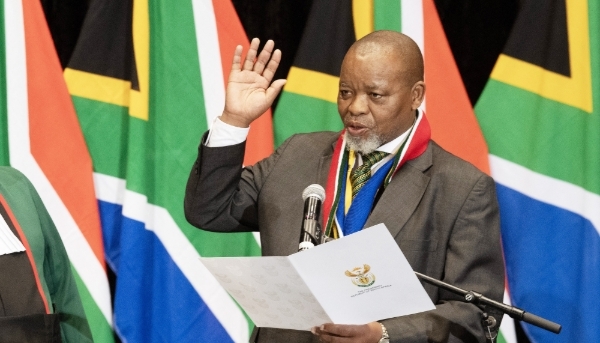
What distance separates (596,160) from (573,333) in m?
0.64

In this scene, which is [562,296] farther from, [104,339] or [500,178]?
[104,339]

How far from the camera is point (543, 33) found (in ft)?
11.3

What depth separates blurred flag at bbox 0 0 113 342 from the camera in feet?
12.0

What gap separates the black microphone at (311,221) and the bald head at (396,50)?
59cm

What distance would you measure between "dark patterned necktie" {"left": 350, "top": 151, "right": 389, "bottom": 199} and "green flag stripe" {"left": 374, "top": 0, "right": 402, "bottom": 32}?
1127mm

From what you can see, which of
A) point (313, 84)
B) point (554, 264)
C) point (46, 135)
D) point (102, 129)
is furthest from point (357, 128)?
point (46, 135)

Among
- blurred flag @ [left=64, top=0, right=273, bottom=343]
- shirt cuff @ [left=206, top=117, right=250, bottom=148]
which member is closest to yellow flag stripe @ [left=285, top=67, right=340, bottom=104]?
blurred flag @ [left=64, top=0, right=273, bottom=343]

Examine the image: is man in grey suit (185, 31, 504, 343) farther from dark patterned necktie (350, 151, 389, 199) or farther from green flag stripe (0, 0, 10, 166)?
green flag stripe (0, 0, 10, 166)

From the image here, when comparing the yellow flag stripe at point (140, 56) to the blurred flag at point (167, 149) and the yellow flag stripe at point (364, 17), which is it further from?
the yellow flag stripe at point (364, 17)

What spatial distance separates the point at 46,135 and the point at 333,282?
6.42 feet

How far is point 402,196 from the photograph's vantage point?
242cm

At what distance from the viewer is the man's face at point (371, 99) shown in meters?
2.50

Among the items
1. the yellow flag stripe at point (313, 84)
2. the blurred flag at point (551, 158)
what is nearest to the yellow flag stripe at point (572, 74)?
the blurred flag at point (551, 158)

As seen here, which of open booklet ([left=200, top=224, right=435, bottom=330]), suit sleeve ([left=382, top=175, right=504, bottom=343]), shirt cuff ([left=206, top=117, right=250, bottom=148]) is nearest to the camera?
open booklet ([left=200, top=224, right=435, bottom=330])
